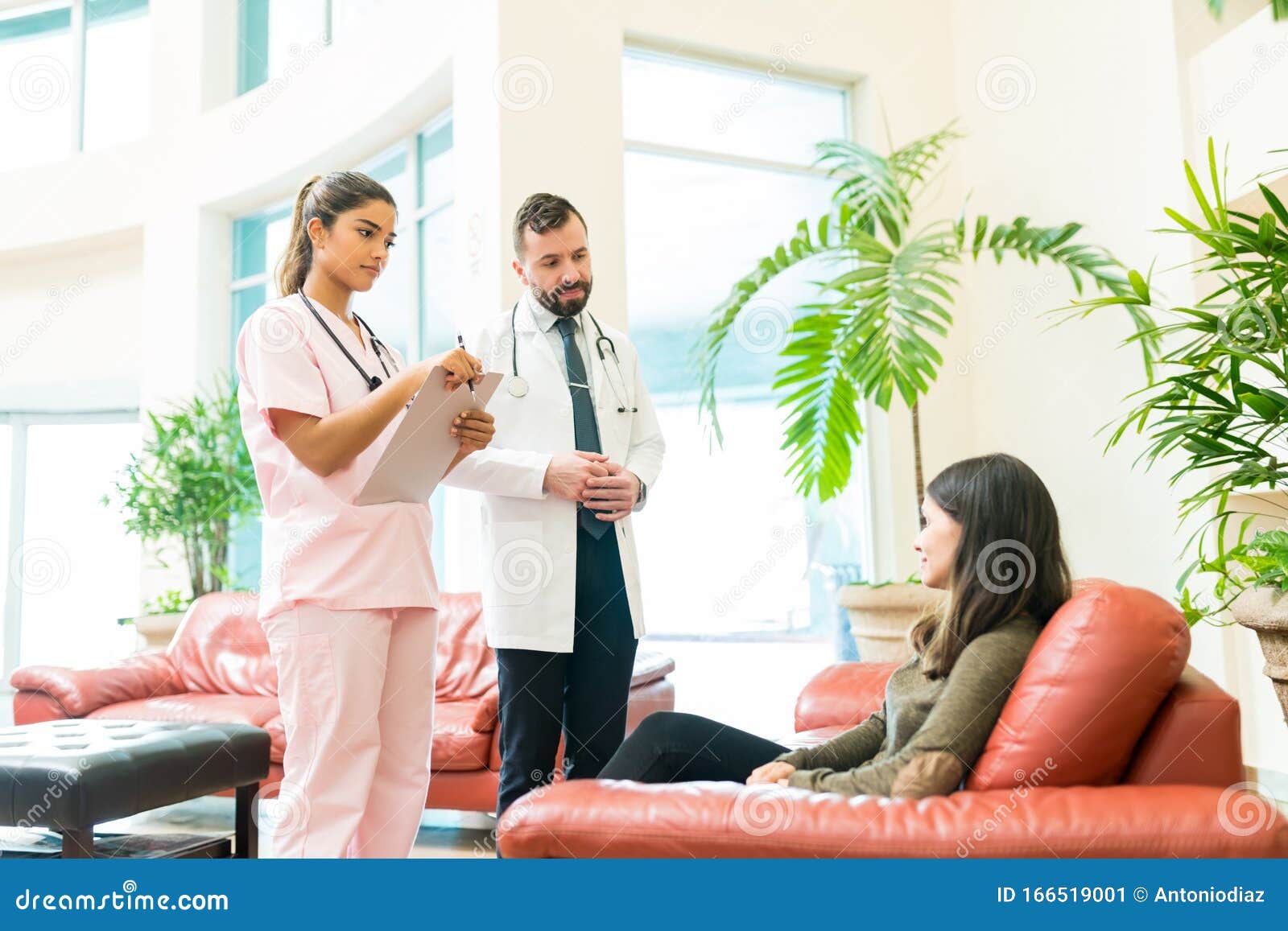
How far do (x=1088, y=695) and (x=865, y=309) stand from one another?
2785 millimetres

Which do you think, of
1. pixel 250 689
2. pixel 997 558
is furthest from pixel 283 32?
pixel 997 558

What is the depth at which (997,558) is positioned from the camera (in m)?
1.61

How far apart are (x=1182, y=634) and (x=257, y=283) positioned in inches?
256

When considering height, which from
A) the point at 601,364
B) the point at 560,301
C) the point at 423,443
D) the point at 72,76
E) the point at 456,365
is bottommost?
the point at 423,443

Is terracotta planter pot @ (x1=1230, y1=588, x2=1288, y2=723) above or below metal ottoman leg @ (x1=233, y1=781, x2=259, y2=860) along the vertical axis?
above

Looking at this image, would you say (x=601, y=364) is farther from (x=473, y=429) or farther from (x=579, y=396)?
(x=473, y=429)

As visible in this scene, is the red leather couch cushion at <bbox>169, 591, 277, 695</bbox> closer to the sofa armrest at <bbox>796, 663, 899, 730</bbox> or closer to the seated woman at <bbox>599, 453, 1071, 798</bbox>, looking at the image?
the sofa armrest at <bbox>796, 663, 899, 730</bbox>

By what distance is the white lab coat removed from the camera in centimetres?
205


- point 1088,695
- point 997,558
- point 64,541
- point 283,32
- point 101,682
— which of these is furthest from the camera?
point 64,541

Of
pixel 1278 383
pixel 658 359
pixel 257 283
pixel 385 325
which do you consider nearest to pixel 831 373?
pixel 658 359

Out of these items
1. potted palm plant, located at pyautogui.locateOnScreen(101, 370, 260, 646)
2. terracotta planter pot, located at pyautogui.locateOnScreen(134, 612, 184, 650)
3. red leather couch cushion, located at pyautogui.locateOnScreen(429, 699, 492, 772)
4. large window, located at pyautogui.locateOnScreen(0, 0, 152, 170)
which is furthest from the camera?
large window, located at pyautogui.locateOnScreen(0, 0, 152, 170)

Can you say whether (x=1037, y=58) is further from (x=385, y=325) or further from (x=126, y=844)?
(x=126, y=844)

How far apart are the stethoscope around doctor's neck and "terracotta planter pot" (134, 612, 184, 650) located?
12.7 feet

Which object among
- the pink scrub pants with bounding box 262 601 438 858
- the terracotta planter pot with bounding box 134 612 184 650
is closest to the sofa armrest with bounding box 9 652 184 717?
the terracotta planter pot with bounding box 134 612 184 650
